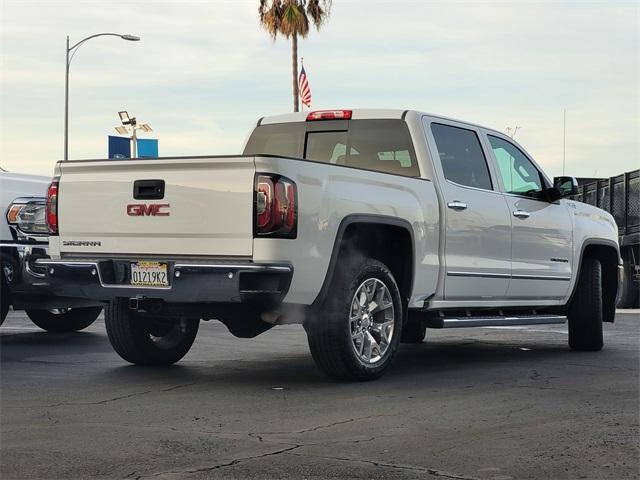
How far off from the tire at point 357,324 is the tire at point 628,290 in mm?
16787

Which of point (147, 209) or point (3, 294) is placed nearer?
point (147, 209)

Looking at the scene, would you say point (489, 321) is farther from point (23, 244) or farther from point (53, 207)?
point (23, 244)

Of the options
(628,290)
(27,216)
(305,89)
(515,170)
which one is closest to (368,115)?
(515,170)

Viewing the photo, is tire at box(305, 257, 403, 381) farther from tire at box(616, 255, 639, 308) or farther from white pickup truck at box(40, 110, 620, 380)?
tire at box(616, 255, 639, 308)

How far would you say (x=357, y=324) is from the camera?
8.25 metres

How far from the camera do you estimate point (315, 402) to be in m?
7.29

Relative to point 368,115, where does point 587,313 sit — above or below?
below

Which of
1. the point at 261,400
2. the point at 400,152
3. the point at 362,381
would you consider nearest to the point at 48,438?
the point at 261,400

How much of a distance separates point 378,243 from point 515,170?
229 centimetres

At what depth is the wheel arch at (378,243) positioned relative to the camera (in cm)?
793

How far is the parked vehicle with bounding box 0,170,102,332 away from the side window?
12.5 ft

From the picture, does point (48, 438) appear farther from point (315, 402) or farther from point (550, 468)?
point (550, 468)

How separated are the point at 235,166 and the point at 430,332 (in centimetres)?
651

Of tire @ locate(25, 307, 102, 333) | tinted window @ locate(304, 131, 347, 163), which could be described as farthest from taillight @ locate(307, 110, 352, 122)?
tire @ locate(25, 307, 102, 333)
